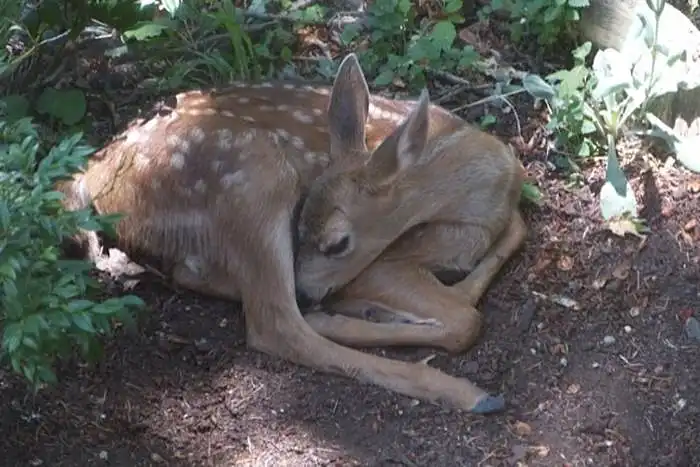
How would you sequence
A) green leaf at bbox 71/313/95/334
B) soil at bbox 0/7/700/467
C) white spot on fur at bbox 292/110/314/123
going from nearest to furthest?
green leaf at bbox 71/313/95/334 → soil at bbox 0/7/700/467 → white spot on fur at bbox 292/110/314/123

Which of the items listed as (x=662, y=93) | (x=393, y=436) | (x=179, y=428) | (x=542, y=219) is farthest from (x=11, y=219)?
(x=662, y=93)

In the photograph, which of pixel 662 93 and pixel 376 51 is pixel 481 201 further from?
pixel 376 51

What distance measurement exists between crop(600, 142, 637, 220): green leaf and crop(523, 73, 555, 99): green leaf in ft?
1.59

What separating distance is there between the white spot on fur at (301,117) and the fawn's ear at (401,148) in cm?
40

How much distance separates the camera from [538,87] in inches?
211

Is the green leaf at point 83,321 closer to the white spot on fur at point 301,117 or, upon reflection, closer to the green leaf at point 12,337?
the green leaf at point 12,337

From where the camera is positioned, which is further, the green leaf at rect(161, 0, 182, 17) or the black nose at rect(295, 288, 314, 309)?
the green leaf at rect(161, 0, 182, 17)

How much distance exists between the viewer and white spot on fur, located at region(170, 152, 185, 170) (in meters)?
4.76

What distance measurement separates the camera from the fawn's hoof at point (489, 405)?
4.29 metres

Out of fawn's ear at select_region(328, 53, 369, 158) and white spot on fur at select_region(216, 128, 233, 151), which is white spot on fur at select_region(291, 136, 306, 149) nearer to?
fawn's ear at select_region(328, 53, 369, 158)

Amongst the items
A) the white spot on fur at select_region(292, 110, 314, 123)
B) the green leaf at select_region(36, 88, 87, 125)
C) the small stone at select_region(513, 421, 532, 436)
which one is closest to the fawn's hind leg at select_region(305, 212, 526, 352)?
the small stone at select_region(513, 421, 532, 436)

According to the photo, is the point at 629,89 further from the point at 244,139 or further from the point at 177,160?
the point at 177,160

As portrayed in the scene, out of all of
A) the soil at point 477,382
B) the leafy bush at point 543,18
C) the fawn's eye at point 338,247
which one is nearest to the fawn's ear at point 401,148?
the fawn's eye at point 338,247

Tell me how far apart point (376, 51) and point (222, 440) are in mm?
2337
